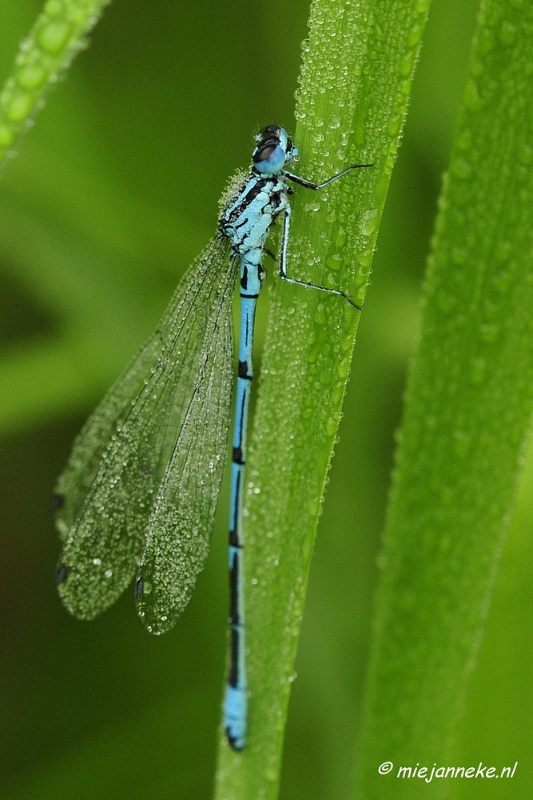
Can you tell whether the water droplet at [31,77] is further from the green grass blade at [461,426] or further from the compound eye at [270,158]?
the compound eye at [270,158]

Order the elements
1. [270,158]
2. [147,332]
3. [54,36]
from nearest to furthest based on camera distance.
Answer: [54,36] → [270,158] → [147,332]

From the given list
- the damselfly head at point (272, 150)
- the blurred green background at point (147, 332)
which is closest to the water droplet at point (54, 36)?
the damselfly head at point (272, 150)

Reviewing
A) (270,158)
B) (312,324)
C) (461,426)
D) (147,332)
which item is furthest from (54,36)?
(147,332)

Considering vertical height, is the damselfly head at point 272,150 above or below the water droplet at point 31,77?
above

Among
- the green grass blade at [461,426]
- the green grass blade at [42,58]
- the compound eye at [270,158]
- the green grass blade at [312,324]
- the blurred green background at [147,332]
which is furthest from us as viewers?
the blurred green background at [147,332]

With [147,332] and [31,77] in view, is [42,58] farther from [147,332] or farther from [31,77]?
[147,332]

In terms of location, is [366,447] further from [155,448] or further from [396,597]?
[396,597]

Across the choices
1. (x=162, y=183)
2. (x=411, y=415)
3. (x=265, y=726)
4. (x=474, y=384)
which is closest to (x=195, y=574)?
(x=265, y=726)

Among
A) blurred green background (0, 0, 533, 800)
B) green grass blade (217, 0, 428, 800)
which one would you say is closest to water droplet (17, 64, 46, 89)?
green grass blade (217, 0, 428, 800)
